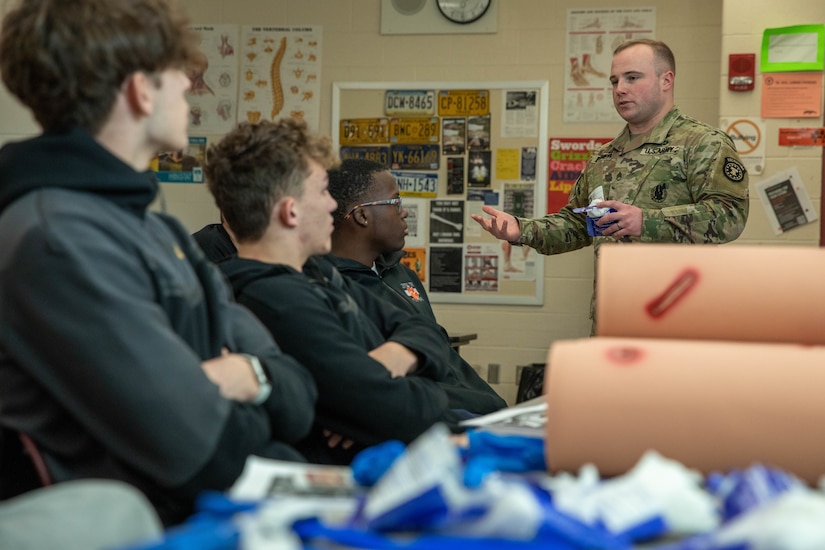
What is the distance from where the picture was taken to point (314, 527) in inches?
34.2

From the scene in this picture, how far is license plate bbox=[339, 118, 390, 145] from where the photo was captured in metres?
5.38

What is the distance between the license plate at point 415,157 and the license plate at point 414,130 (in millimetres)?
38

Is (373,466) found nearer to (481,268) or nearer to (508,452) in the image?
(508,452)

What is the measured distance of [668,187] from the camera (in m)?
3.63

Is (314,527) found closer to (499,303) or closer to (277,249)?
(277,249)

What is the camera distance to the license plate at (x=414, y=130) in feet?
17.5

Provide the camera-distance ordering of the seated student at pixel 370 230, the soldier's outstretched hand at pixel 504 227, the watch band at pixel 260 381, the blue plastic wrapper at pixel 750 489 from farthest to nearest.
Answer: the soldier's outstretched hand at pixel 504 227, the seated student at pixel 370 230, the watch band at pixel 260 381, the blue plastic wrapper at pixel 750 489

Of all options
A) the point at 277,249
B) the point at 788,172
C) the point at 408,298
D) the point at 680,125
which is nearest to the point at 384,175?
the point at 408,298

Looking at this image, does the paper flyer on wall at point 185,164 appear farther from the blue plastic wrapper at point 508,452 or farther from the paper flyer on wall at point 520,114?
the blue plastic wrapper at point 508,452

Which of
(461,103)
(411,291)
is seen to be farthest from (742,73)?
(411,291)

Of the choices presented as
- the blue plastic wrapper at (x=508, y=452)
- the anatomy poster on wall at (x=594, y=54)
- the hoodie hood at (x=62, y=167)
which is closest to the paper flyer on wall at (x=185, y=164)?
the anatomy poster on wall at (x=594, y=54)

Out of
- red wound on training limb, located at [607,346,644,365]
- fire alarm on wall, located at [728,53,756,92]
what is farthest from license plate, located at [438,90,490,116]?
red wound on training limb, located at [607,346,644,365]

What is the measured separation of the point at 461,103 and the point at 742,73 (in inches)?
58.2

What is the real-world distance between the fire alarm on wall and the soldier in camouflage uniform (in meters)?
0.84
